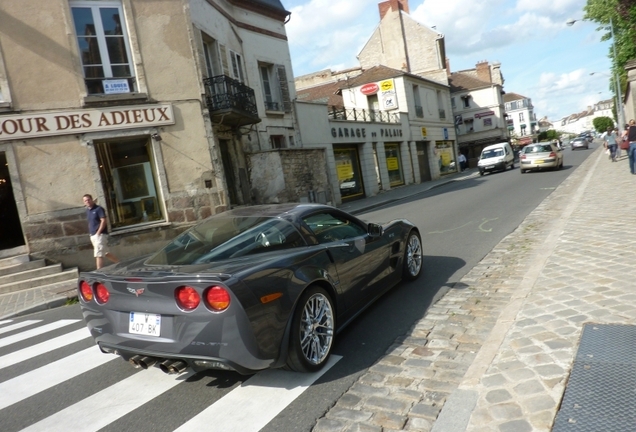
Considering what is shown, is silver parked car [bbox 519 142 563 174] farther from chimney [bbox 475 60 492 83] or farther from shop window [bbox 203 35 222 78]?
chimney [bbox 475 60 492 83]

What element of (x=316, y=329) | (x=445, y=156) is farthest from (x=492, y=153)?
(x=316, y=329)

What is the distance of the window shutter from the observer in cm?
1984

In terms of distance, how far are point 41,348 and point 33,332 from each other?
3.74 ft

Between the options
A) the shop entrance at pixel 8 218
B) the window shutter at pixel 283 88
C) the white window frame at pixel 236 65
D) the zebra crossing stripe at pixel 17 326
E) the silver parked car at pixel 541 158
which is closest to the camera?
the zebra crossing stripe at pixel 17 326

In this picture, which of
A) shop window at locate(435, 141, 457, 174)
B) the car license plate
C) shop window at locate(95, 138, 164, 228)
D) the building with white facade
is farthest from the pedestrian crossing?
the building with white facade

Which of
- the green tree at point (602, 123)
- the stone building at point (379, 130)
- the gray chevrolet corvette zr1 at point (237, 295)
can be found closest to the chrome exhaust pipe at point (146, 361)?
the gray chevrolet corvette zr1 at point (237, 295)

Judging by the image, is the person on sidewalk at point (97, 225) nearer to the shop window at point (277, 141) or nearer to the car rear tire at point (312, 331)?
the car rear tire at point (312, 331)

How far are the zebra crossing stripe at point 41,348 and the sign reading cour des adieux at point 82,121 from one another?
732cm

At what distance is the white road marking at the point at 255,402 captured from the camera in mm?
2928

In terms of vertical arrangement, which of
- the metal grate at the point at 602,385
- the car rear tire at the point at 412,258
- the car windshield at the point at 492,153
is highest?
the car windshield at the point at 492,153

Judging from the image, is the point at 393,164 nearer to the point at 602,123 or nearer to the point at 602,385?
the point at 602,385

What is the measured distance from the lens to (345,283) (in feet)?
13.5

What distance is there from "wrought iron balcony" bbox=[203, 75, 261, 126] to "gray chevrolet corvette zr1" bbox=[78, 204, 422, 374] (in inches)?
405

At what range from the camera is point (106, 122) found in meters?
11.7
